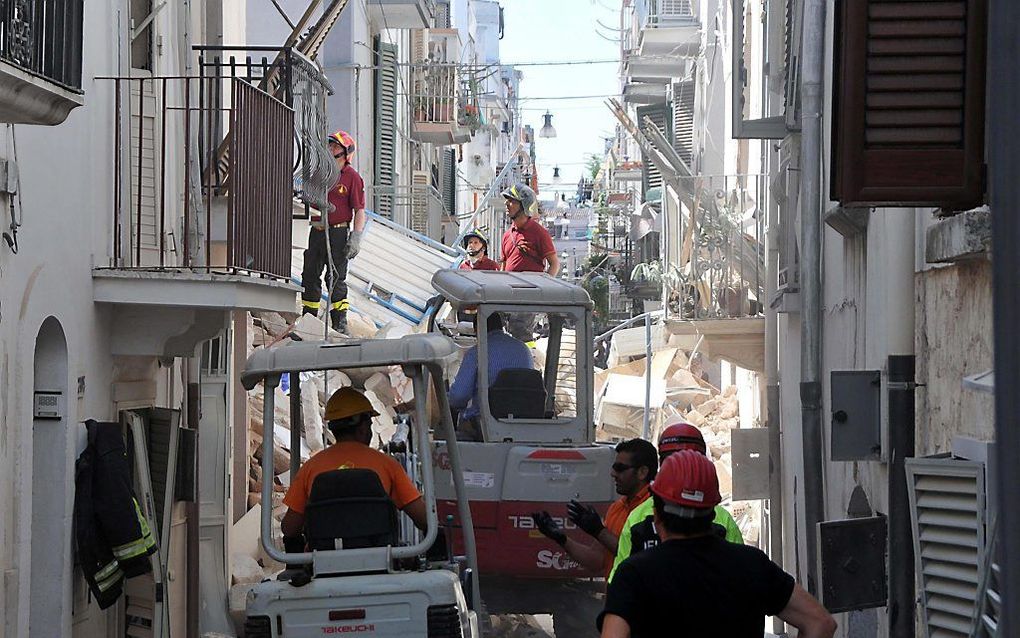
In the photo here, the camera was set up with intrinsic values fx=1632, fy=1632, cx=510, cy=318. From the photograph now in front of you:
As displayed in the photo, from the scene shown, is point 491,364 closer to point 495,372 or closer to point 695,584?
point 495,372

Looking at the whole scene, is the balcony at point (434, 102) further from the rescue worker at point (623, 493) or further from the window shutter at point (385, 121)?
the rescue worker at point (623, 493)

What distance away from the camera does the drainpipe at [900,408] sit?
23.8 feet

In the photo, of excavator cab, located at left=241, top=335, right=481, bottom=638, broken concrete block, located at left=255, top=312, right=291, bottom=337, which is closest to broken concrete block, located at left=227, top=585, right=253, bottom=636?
broken concrete block, located at left=255, top=312, right=291, bottom=337

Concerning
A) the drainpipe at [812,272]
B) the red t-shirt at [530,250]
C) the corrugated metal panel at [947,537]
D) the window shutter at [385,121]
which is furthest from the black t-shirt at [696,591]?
the window shutter at [385,121]

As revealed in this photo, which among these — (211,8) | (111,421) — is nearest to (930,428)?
(111,421)

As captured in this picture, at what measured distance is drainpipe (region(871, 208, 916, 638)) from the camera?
7242 millimetres

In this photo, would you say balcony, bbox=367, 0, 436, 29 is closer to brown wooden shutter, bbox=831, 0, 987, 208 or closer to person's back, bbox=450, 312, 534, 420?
person's back, bbox=450, 312, 534, 420

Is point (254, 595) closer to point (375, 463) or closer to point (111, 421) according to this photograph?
A: point (375, 463)

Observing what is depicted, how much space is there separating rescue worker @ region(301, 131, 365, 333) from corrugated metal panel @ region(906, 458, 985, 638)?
12.2 m

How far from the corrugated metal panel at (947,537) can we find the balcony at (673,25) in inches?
1076

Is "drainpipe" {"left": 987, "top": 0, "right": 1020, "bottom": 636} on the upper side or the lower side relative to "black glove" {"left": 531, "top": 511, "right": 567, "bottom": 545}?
upper

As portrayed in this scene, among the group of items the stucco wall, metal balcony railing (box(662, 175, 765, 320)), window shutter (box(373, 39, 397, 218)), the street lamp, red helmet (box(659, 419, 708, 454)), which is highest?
the street lamp

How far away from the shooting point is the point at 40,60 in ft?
22.7

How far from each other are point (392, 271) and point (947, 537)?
18912mm
